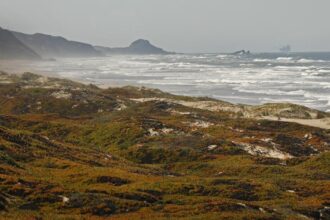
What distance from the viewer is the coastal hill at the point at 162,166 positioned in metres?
22.1

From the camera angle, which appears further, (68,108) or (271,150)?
(68,108)

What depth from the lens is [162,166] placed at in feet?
144

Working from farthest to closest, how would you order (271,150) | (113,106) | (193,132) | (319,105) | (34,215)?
1. (319,105)
2. (113,106)
3. (193,132)
4. (271,150)
5. (34,215)

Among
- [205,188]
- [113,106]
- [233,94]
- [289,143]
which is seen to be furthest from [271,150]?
[233,94]

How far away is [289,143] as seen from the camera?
55.0 meters

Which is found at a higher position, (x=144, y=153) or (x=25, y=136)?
(x=25, y=136)

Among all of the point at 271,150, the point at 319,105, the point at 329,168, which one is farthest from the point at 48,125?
the point at 319,105

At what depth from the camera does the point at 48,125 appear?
206 ft

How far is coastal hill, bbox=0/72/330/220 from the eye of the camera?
2206 centimetres

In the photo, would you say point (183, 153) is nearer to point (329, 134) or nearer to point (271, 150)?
point (271, 150)

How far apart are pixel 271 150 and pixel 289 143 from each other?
13.9 ft

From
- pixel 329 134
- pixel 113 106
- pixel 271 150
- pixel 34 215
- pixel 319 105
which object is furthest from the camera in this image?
pixel 319 105

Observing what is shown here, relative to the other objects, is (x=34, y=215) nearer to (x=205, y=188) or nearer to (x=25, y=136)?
(x=205, y=188)

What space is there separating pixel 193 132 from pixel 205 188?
3158 cm
